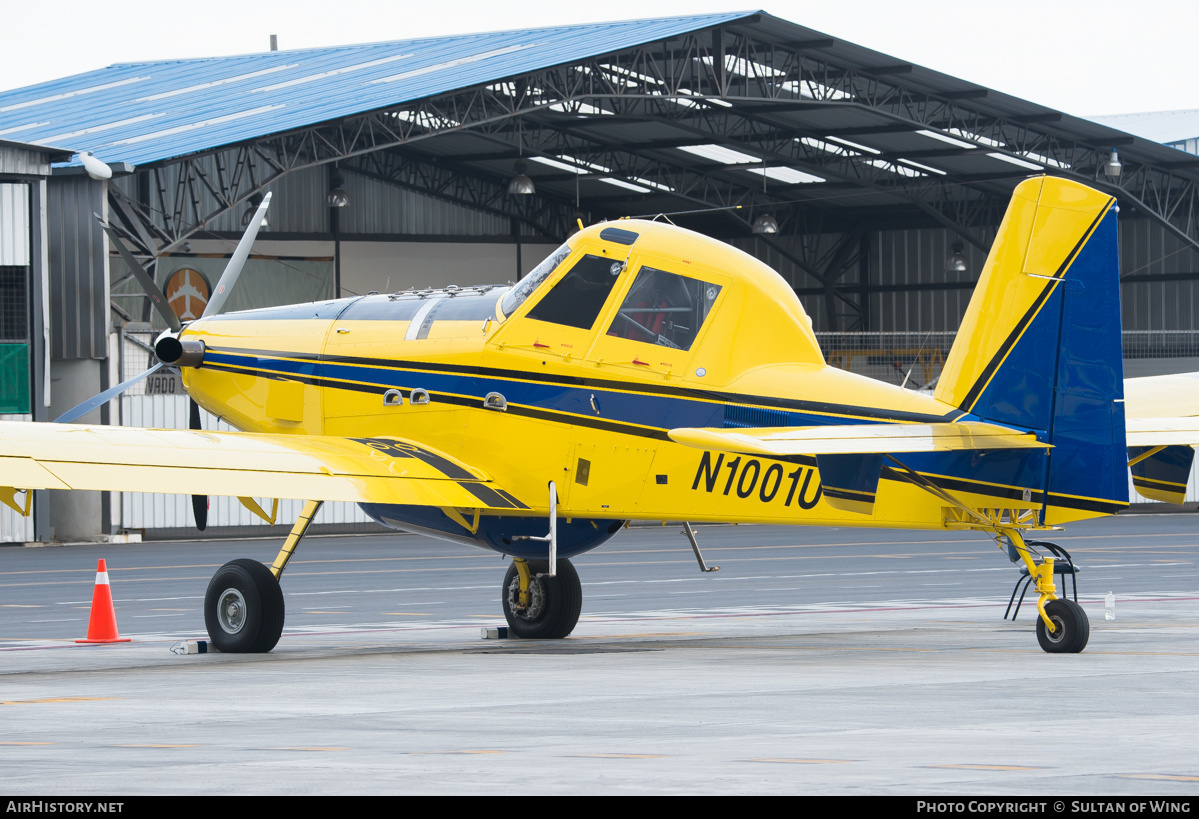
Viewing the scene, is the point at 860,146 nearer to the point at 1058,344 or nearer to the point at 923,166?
the point at 923,166

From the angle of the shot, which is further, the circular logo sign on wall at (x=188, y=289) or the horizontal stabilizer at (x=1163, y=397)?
the circular logo sign on wall at (x=188, y=289)

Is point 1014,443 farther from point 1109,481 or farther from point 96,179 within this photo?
point 96,179

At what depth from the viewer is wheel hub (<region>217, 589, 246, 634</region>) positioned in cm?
1356

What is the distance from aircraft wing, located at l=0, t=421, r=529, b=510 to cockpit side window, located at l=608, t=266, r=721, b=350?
5.75 feet

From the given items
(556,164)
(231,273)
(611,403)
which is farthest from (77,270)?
(611,403)

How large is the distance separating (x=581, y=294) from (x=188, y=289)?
140 feet

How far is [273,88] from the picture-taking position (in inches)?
1630

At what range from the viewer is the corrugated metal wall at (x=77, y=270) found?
33.4 meters

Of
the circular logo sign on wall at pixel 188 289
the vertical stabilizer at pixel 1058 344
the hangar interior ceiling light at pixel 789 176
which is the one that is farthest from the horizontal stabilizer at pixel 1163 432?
the circular logo sign on wall at pixel 188 289

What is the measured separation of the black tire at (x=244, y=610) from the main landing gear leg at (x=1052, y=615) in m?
5.68

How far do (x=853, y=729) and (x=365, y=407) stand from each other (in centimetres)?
703

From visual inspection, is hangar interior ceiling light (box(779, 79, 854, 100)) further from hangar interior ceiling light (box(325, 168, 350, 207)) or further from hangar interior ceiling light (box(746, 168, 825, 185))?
hangar interior ceiling light (box(325, 168, 350, 207))

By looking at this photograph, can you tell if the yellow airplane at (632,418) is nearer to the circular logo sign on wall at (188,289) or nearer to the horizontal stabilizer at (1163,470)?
the horizontal stabilizer at (1163,470)
